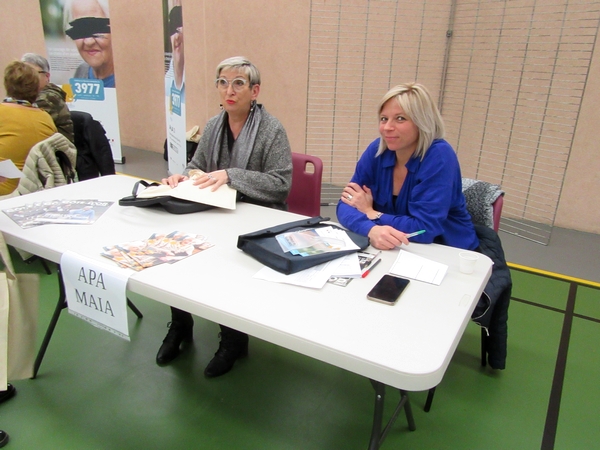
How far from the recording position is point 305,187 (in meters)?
2.29

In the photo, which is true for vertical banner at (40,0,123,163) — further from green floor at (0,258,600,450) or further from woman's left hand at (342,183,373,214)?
woman's left hand at (342,183,373,214)

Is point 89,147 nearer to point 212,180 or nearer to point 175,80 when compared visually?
point 175,80

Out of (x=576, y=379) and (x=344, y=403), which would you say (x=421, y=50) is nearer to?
(x=576, y=379)

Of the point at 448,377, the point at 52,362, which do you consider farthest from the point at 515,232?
the point at 52,362

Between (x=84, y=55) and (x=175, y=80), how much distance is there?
5.30ft

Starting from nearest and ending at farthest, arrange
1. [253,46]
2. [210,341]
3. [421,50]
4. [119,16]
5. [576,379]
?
[576,379] < [210,341] < [421,50] < [253,46] < [119,16]

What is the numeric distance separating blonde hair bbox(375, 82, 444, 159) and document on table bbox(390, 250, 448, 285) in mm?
469

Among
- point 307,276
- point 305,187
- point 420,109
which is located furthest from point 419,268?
point 305,187

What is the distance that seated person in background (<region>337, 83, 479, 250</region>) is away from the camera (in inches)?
60.6

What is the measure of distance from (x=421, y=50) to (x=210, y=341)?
318 centimetres

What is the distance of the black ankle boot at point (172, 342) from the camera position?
6.40ft

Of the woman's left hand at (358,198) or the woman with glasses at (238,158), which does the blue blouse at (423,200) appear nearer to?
the woman's left hand at (358,198)

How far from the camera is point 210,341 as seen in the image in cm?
211

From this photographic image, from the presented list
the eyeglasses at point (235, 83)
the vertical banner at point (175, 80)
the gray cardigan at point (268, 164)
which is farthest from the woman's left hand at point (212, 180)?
the vertical banner at point (175, 80)
